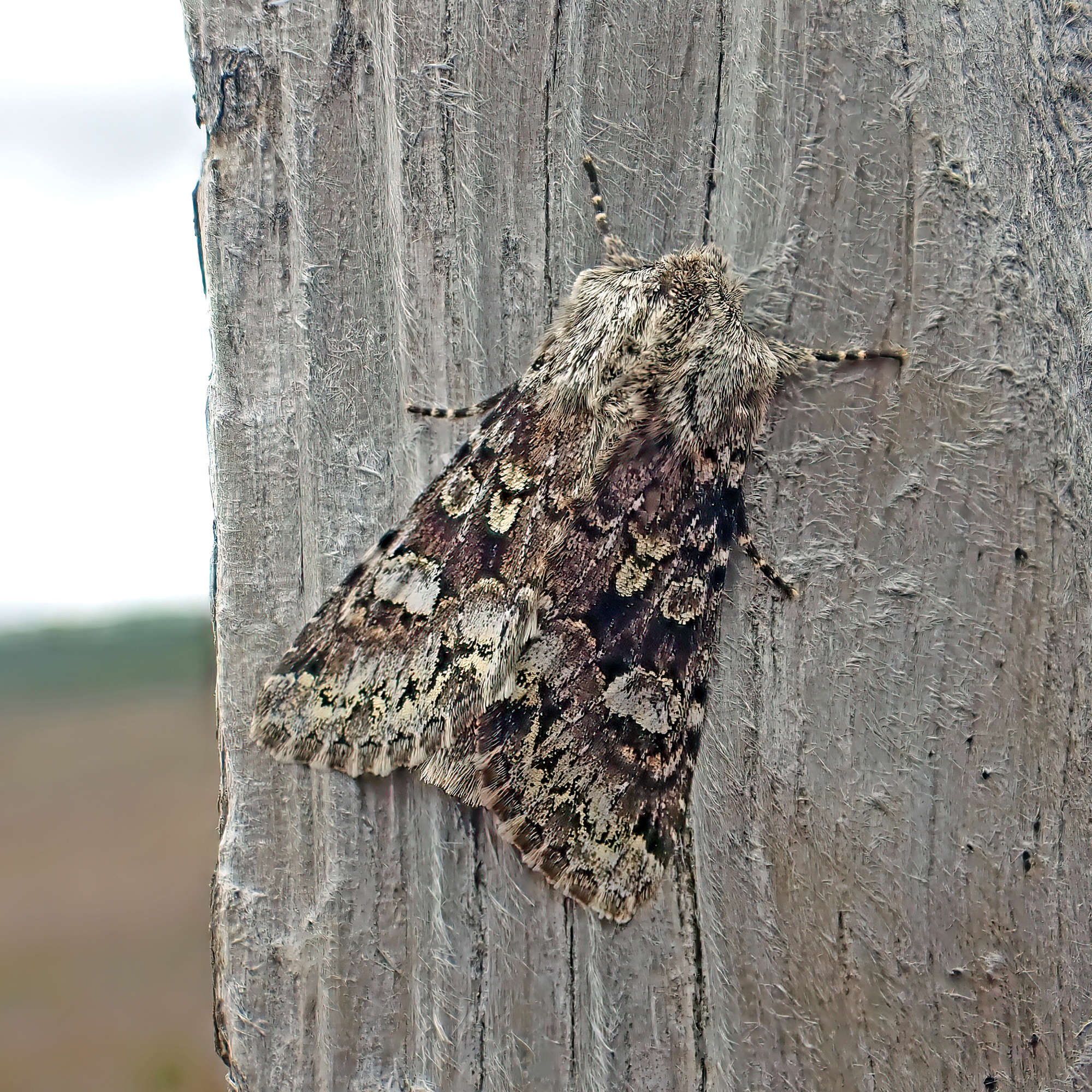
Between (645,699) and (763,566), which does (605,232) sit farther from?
(645,699)

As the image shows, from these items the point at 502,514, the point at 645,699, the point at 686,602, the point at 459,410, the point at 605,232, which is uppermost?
the point at 605,232

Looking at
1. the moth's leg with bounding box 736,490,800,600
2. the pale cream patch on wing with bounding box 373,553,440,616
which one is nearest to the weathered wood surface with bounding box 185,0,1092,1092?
the moth's leg with bounding box 736,490,800,600

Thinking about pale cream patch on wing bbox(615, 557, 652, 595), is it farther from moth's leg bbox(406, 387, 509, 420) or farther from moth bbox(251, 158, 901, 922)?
moth's leg bbox(406, 387, 509, 420)

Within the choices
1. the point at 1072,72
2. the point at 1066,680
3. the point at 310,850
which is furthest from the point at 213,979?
the point at 1072,72

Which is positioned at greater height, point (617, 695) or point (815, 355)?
point (815, 355)

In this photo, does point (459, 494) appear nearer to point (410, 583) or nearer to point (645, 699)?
point (410, 583)

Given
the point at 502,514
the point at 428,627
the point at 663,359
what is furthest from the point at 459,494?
the point at 663,359

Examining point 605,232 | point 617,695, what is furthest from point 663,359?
point 617,695

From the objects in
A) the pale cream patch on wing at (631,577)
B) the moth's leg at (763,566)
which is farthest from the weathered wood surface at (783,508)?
the pale cream patch on wing at (631,577)
